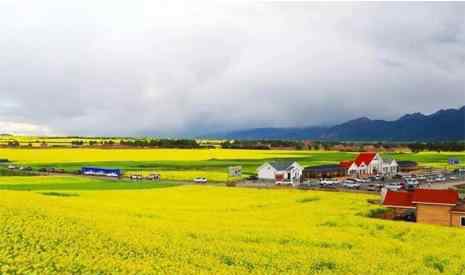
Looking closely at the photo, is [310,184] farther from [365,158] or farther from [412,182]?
[365,158]

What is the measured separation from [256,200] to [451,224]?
72.0ft

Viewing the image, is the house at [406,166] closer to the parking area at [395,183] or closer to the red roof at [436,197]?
the parking area at [395,183]

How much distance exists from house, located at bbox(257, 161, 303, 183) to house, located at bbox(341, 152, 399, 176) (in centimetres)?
1872

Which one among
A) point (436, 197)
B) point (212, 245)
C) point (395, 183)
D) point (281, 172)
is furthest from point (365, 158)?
point (212, 245)

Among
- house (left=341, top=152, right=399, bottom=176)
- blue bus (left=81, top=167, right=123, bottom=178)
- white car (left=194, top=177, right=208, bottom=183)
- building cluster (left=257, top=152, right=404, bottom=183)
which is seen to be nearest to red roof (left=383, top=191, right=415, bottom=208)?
white car (left=194, top=177, right=208, bottom=183)

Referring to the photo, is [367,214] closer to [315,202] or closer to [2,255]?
[315,202]

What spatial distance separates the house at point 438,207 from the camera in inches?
1836

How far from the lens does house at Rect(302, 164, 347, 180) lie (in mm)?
105050

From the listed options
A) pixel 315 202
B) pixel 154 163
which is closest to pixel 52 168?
pixel 154 163

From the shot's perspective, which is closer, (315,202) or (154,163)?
(315,202)

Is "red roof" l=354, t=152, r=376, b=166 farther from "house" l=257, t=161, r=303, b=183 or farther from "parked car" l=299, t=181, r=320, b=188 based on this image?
"parked car" l=299, t=181, r=320, b=188

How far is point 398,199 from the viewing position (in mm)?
52812

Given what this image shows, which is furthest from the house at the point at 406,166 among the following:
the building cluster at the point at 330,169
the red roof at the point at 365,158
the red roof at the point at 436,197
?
the red roof at the point at 436,197

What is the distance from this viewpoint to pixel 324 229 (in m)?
37.2
